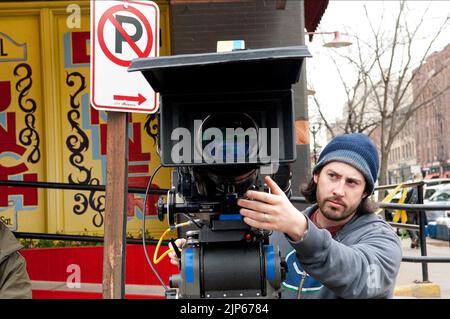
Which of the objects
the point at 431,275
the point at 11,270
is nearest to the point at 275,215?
the point at 11,270

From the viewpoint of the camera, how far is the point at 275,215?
1.62 meters

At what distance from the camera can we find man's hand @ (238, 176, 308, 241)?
5.32 feet

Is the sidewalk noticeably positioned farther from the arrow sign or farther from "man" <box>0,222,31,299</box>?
"man" <box>0,222,31,299</box>

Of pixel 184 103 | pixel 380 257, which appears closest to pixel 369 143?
pixel 380 257

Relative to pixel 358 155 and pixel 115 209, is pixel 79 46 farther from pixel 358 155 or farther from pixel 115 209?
pixel 358 155

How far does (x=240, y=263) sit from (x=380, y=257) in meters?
0.46

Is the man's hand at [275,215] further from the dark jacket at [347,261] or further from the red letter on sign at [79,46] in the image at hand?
the red letter on sign at [79,46]

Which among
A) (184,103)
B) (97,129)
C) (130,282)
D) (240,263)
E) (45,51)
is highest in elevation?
(45,51)

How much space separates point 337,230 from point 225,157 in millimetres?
563

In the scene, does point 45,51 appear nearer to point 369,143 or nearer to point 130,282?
point 130,282

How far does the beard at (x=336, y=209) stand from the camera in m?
2.00

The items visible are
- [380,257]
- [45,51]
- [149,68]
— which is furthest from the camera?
[45,51]

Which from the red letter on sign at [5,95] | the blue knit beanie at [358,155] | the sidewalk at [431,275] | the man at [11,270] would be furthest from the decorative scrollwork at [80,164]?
the blue knit beanie at [358,155]
